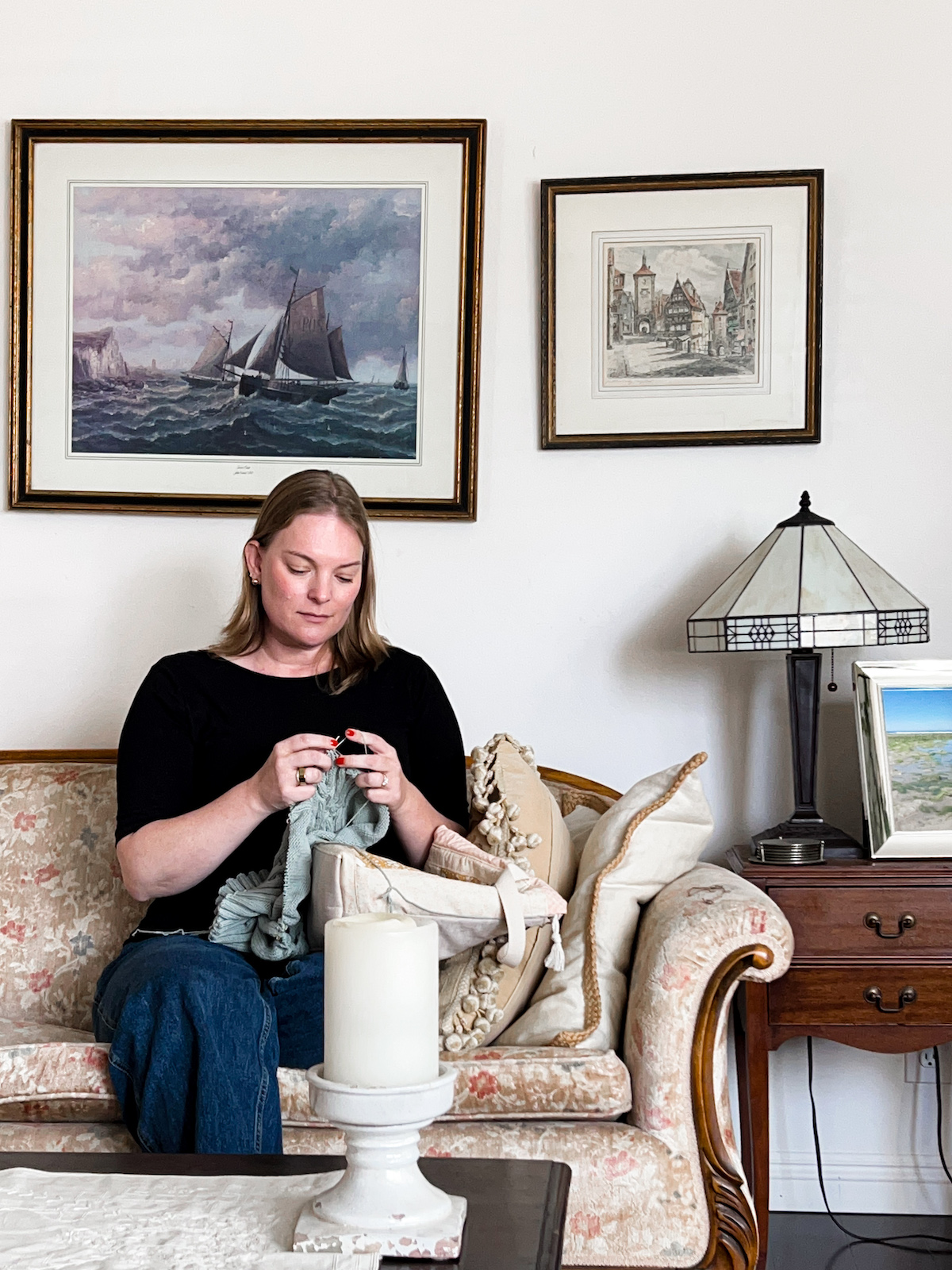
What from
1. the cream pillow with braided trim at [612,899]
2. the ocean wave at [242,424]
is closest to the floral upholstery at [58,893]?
the ocean wave at [242,424]

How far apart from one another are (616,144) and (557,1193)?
2.09m

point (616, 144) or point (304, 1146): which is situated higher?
point (616, 144)

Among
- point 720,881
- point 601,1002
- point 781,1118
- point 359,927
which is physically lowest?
point 781,1118

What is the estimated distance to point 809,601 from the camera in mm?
2150

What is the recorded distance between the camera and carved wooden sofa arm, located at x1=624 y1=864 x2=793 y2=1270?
1.66m

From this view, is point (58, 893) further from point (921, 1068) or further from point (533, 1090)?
point (921, 1068)

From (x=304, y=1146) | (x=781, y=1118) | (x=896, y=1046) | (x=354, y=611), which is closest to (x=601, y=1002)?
(x=304, y=1146)

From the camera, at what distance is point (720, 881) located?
1912mm

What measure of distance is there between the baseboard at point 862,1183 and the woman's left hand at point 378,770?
1209mm

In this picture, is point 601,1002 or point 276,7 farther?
point 276,7

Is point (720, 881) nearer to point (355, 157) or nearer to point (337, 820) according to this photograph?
point (337, 820)

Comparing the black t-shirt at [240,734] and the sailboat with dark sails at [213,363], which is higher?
the sailboat with dark sails at [213,363]

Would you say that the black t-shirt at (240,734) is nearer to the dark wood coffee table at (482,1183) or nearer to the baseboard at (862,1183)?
the dark wood coffee table at (482,1183)

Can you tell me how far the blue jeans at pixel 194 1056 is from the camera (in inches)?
59.7
